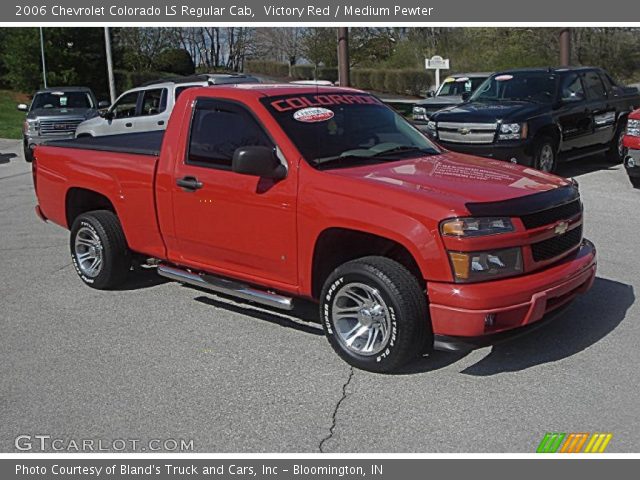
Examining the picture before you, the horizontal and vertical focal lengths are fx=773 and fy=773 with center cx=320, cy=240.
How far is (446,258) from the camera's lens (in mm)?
4504

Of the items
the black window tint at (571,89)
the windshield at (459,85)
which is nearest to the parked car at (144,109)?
the black window tint at (571,89)

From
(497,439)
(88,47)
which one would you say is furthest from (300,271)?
(88,47)

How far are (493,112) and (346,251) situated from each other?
283 inches

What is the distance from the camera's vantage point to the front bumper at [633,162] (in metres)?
10.4

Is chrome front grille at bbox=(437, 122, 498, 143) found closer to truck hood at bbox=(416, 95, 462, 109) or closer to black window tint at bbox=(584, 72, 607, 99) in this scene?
black window tint at bbox=(584, 72, 607, 99)

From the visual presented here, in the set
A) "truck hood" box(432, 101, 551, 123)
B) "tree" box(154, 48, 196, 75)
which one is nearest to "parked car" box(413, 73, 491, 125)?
"truck hood" box(432, 101, 551, 123)

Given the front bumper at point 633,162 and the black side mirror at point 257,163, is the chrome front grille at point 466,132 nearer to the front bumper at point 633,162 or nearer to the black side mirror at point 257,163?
the front bumper at point 633,162

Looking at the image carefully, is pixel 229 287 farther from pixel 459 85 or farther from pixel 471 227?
pixel 459 85

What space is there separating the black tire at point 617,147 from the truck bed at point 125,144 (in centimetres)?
916

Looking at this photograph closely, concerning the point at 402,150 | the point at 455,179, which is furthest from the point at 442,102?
the point at 455,179

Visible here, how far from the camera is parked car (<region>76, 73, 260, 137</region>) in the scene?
1387 cm
